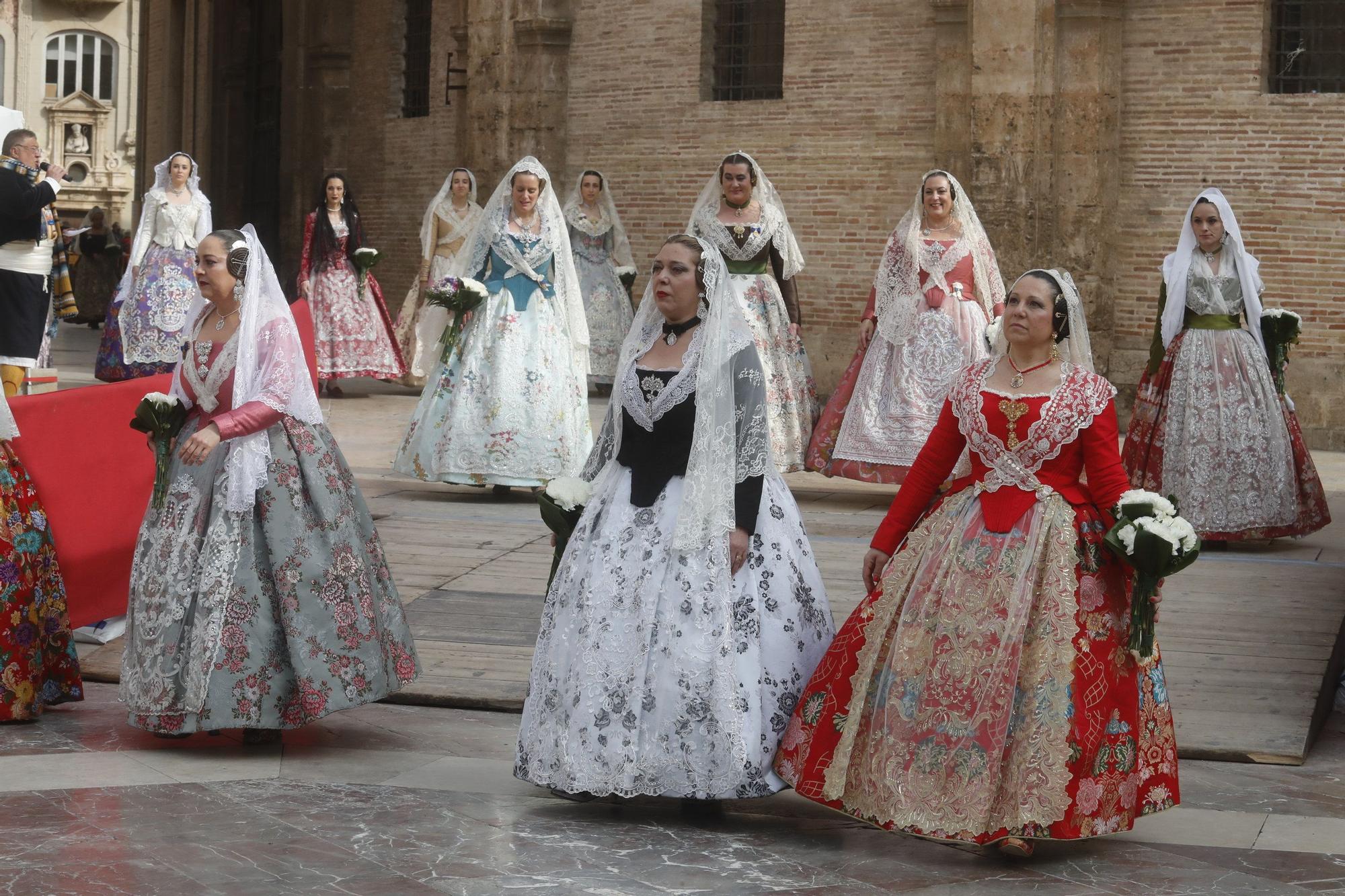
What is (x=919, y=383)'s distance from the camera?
10.2 m

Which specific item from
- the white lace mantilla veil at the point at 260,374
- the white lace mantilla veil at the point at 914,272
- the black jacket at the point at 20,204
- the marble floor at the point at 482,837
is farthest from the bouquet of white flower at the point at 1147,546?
the black jacket at the point at 20,204

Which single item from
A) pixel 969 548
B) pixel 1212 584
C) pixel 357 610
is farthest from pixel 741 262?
pixel 969 548

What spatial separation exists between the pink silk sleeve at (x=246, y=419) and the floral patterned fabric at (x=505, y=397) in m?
4.65

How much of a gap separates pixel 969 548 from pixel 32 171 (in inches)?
268

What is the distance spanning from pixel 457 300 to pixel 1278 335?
172 inches

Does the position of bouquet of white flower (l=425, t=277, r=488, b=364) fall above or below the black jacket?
below

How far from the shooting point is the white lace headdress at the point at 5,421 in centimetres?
621

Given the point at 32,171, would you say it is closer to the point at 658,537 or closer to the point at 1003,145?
the point at 658,537

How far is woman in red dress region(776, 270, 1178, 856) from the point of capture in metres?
→ 4.68

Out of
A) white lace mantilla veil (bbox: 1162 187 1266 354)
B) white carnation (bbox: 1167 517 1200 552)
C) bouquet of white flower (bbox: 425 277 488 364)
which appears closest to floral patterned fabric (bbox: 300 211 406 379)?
bouquet of white flower (bbox: 425 277 488 364)

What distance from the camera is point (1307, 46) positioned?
46.4 feet

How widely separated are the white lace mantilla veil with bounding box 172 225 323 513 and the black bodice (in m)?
1.27

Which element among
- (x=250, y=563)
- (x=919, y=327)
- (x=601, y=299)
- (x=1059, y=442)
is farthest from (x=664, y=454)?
(x=601, y=299)

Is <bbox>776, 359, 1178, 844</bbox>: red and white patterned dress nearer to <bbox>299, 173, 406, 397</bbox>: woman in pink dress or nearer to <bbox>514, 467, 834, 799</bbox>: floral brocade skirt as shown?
<bbox>514, 467, 834, 799</bbox>: floral brocade skirt
